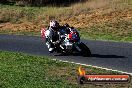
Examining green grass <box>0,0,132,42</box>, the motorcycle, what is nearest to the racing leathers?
the motorcycle

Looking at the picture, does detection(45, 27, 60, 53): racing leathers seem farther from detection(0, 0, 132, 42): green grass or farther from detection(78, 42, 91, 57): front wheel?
detection(0, 0, 132, 42): green grass

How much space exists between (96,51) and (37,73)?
7.71 meters

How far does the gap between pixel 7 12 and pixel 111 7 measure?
1088 centimetres

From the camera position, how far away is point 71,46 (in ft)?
66.0

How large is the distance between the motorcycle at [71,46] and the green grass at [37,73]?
7.79 ft

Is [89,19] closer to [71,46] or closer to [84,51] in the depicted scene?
[71,46]

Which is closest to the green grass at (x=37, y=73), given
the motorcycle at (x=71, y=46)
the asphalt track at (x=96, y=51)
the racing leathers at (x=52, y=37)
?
the asphalt track at (x=96, y=51)

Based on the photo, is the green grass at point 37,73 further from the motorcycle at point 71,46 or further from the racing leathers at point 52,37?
the racing leathers at point 52,37

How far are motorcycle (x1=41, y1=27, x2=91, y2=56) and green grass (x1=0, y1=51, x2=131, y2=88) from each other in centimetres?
238

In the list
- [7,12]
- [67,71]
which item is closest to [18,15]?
[7,12]

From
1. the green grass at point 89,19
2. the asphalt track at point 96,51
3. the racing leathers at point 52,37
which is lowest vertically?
the green grass at point 89,19

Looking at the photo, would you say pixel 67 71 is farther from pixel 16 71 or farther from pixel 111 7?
pixel 111 7

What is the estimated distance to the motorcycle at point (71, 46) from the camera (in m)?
19.9

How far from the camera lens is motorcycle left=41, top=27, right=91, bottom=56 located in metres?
19.9
